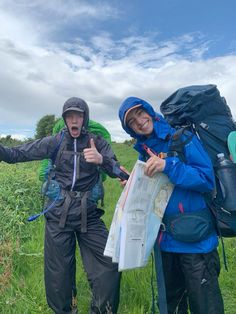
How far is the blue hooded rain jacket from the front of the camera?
8.82ft

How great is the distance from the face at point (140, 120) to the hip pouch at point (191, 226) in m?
0.64

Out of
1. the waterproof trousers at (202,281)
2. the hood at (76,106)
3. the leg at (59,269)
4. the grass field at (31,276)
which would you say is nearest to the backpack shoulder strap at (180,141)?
the waterproof trousers at (202,281)

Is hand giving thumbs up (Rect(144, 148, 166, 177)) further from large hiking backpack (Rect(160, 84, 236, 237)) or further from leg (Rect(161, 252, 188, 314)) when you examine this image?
leg (Rect(161, 252, 188, 314))

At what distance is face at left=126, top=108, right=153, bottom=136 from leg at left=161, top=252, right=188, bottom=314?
0.93 meters

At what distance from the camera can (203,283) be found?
2.84 m

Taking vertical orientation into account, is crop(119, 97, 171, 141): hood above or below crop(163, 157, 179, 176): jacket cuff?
above

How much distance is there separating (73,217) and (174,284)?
1.12 m

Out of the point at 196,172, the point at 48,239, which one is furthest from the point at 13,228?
the point at 196,172

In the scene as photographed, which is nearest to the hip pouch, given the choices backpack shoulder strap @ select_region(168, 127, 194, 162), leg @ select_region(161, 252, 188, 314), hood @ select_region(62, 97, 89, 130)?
leg @ select_region(161, 252, 188, 314)

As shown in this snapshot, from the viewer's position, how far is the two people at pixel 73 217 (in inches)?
147

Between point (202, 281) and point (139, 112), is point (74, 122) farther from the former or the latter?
point (202, 281)

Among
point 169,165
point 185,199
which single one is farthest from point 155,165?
point 185,199

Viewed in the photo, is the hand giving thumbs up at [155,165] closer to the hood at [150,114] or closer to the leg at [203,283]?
the hood at [150,114]

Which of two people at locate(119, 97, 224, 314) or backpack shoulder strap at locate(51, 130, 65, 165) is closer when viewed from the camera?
two people at locate(119, 97, 224, 314)
